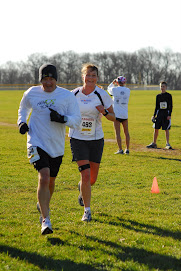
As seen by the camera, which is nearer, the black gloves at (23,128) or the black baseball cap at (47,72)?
the black gloves at (23,128)

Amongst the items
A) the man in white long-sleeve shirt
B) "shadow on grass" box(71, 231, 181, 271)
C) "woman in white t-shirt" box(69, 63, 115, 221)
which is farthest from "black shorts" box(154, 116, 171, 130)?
"shadow on grass" box(71, 231, 181, 271)

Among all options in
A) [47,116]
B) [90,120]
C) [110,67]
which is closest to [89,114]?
[90,120]

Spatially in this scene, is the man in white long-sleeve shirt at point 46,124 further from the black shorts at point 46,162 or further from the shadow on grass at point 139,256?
the shadow on grass at point 139,256

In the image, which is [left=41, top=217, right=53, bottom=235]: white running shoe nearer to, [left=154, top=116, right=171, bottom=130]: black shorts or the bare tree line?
[left=154, top=116, right=171, bottom=130]: black shorts

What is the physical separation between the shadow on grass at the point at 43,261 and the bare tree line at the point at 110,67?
93.2 m

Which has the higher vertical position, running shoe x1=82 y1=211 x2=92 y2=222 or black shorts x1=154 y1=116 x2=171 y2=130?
black shorts x1=154 y1=116 x2=171 y2=130

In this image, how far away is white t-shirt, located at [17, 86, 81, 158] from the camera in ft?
16.0

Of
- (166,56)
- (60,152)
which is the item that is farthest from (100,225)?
(166,56)

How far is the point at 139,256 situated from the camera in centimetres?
414

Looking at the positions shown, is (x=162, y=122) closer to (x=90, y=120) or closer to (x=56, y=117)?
(x=90, y=120)

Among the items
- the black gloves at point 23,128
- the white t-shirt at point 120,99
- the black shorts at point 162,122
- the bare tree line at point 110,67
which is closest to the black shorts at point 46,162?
the black gloves at point 23,128

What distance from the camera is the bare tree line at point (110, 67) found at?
98.5 meters

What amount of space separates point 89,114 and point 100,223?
167cm

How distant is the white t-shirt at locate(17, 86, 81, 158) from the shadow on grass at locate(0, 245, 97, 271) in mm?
1298
